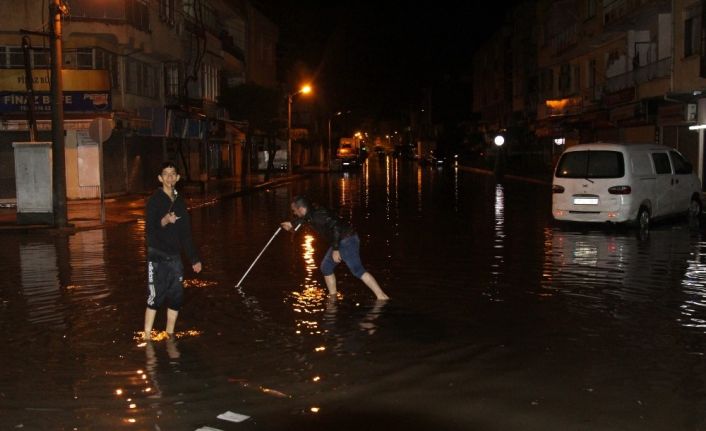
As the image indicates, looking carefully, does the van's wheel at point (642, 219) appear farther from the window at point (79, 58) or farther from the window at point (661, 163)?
the window at point (79, 58)

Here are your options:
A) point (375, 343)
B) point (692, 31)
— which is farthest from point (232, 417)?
point (692, 31)

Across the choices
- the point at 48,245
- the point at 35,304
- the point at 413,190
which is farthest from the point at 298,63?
the point at 35,304

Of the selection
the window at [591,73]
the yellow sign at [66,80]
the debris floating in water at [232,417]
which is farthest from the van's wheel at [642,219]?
the window at [591,73]

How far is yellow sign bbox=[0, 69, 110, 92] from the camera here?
2830 centimetres

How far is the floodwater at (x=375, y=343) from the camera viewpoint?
19.1ft

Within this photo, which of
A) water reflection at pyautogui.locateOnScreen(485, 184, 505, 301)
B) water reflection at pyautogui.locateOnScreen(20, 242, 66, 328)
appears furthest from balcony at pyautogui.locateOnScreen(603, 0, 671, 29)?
water reflection at pyautogui.locateOnScreen(20, 242, 66, 328)

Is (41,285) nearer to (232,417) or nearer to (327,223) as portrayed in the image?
(327,223)

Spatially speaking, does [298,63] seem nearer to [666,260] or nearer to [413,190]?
[413,190]

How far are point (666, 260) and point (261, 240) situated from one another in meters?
7.82

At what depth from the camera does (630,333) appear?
8.22m

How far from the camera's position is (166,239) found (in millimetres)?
7805

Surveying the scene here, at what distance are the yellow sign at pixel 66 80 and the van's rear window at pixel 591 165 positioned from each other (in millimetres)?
16789

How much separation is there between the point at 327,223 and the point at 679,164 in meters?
12.9

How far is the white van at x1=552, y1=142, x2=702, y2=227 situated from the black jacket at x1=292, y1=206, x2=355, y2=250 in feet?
32.2
